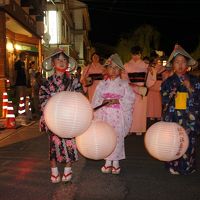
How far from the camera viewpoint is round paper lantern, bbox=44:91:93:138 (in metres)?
4.60

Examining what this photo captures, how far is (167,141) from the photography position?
5227 mm

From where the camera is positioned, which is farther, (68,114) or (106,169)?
(106,169)

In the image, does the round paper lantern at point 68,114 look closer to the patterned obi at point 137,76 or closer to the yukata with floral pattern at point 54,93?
the yukata with floral pattern at point 54,93

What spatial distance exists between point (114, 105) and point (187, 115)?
1083mm

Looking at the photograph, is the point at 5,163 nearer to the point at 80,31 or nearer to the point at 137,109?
the point at 137,109

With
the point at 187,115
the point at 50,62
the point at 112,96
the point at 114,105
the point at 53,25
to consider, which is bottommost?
the point at 187,115

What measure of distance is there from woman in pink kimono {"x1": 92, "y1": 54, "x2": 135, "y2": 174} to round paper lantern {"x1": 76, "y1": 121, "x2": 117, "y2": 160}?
0.72 m

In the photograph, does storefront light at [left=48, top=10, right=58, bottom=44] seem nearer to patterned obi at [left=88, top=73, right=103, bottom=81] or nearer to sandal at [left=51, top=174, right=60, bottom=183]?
patterned obi at [left=88, top=73, right=103, bottom=81]

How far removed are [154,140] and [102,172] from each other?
1133 mm

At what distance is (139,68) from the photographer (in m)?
9.20

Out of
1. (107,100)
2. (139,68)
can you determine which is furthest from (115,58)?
(139,68)

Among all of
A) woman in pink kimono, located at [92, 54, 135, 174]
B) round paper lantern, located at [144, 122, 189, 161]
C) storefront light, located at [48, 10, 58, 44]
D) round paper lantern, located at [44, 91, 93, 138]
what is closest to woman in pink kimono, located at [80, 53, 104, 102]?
woman in pink kimono, located at [92, 54, 135, 174]

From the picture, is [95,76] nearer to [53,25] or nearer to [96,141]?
[96,141]

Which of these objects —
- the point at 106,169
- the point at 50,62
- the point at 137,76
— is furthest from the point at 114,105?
the point at 137,76
